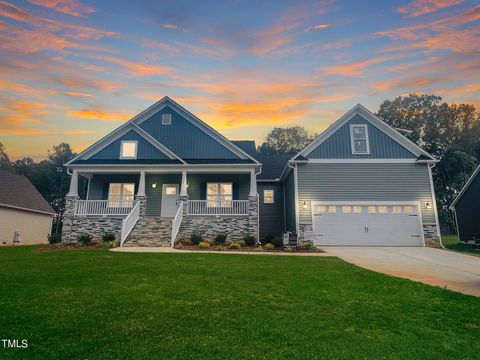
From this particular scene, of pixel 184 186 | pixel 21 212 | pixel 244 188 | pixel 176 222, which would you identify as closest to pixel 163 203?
pixel 184 186

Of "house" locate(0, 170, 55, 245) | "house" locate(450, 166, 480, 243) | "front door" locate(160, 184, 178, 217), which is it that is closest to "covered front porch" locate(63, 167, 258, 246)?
"front door" locate(160, 184, 178, 217)

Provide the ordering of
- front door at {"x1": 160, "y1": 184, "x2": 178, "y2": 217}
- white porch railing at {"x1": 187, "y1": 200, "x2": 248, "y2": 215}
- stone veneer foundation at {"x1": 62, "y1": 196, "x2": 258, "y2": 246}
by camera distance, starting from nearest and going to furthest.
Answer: stone veneer foundation at {"x1": 62, "y1": 196, "x2": 258, "y2": 246} < white porch railing at {"x1": 187, "y1": 200, "x2": 248, "y2": 215} < front door at {"x1": 160, "y1": 184, "x2": 178, "y2": 217}

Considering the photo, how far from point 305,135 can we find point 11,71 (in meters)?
38.4

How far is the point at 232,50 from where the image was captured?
15.4 metres

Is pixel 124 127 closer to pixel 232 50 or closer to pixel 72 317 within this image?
pixel 232 50

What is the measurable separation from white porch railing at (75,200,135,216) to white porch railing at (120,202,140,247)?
1.03 m

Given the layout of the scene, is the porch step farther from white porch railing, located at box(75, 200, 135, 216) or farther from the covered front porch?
white porch railing, located at box(75, 200, 135, 216)

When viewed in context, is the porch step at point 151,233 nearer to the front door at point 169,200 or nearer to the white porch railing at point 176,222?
the white porch railing at point 176,222

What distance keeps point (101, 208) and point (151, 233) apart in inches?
163

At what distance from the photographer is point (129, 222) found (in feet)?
46.6

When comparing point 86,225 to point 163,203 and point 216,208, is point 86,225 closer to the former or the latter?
point 163,203

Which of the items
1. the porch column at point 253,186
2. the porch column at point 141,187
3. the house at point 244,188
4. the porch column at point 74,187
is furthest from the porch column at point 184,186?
the porch column at point 74,187

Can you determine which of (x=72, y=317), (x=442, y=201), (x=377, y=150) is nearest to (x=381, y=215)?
(x=377, y=150)

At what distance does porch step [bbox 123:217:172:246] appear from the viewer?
13.5 m
